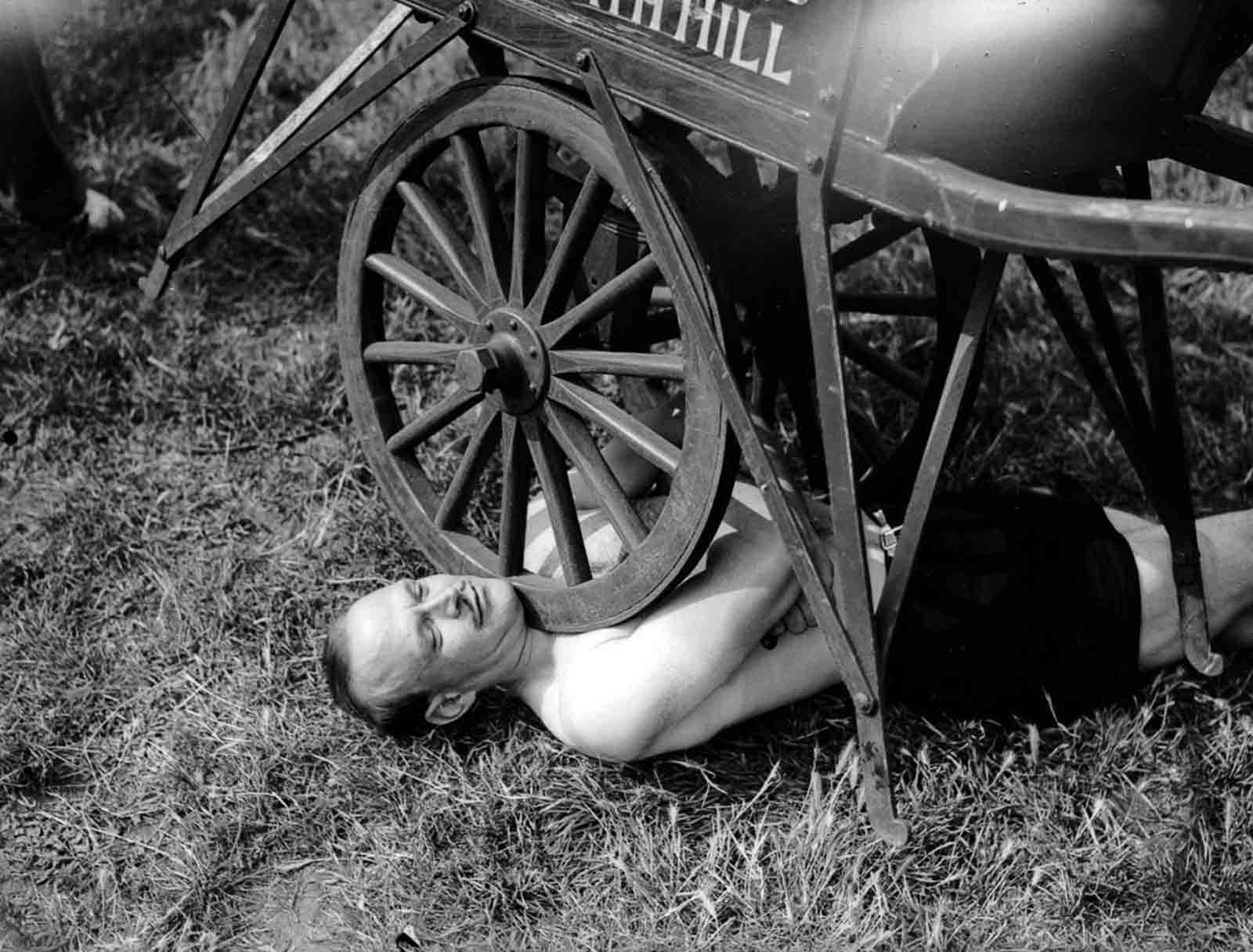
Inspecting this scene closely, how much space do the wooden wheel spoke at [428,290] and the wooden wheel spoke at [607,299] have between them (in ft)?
0.66

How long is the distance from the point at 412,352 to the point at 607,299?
20.4 inches

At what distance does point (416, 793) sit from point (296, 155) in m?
1.22

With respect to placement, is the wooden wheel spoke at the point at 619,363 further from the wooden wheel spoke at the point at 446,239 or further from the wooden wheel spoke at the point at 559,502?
the wooden wheel spoke at the point at 446,239

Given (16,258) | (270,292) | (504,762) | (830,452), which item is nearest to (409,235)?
(270,292)

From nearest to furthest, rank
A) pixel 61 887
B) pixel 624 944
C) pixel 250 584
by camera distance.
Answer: pixel 624 944 → pixel 61 887 → pixel 250 584

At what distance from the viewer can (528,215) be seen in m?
2.55

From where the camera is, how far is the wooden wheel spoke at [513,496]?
2.69m

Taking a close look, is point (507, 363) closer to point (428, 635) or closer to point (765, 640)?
point (428, 635)

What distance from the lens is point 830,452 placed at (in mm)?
2186

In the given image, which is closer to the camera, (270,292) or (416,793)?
(416,793)

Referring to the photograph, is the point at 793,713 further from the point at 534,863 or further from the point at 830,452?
the point at 830,452

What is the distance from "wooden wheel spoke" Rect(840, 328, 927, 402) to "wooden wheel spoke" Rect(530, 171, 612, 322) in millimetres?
811

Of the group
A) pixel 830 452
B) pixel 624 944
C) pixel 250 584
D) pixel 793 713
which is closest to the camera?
pixel 830 452

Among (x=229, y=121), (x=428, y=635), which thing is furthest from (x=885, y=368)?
(x=229, y=121)
